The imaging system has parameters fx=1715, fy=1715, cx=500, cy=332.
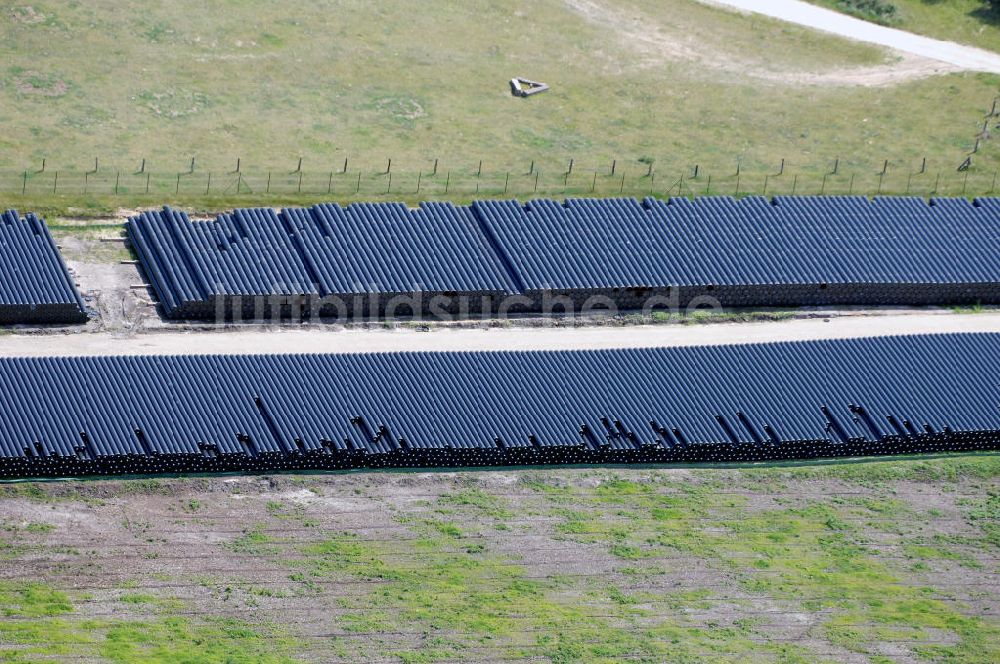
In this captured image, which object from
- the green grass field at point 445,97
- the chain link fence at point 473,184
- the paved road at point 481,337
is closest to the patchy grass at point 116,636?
the paved road at point 481,337

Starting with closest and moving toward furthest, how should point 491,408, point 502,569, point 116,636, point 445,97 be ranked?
point 116,636
point 502,569
point 491,408
point 445,97

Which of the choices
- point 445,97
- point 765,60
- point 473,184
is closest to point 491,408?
point 473,184

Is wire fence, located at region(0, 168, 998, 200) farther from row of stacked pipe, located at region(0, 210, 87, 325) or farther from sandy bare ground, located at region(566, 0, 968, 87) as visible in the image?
sandy bare ground, located at region(566, 0, 968, 87)

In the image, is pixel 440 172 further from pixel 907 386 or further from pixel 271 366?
pixel 907 386

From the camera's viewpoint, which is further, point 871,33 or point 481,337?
point 871,33

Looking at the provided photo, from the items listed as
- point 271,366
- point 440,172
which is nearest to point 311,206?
point 440,172

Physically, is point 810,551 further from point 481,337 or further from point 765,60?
point 765,60
